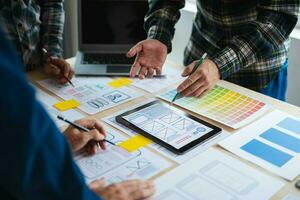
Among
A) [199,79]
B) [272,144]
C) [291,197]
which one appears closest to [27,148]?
[291,197]

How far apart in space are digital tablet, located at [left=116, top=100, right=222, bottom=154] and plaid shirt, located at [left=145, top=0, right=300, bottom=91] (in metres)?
0.27

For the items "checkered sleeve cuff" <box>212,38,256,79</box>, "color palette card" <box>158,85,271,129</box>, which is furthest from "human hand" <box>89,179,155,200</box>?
"checkered sleeve cuff" <box>212,38,256,79</box>

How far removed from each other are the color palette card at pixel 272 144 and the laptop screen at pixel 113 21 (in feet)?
2.62

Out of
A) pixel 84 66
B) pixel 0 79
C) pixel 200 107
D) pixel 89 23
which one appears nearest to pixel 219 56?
pixel 200 107

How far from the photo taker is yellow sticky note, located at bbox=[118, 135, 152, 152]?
1064 millimetres

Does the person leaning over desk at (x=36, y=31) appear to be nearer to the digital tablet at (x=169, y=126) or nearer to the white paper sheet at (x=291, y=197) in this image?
the digital tablet at (x=169, y=126)

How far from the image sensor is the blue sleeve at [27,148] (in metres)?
0.48

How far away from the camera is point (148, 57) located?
1492mm

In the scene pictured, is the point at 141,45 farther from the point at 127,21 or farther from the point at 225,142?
the point at 225,142

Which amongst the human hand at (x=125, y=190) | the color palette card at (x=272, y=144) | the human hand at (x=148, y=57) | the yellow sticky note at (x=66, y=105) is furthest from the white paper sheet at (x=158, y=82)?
the human hand at (x=125, y=190)

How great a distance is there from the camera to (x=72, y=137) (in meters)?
1.03

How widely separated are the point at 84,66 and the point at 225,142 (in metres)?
0.71

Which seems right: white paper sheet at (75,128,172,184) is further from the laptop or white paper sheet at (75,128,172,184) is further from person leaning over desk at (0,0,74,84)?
the laptop

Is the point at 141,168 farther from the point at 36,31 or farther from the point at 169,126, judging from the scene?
the point at 36,31
